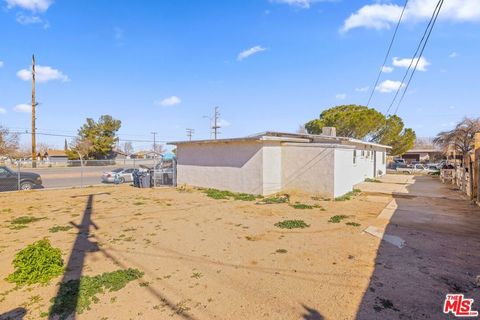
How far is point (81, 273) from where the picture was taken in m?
4.64

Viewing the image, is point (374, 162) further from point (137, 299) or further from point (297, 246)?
point (137, 299)

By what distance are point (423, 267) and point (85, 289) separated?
573cm

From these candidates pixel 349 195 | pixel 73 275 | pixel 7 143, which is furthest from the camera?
pixel 7 143

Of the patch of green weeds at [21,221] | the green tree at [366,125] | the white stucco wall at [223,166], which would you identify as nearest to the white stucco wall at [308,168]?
the white stucco wall at [223,166]

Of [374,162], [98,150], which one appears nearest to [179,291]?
[374,162]

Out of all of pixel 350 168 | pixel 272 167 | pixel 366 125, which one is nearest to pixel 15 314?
pixel 272 167

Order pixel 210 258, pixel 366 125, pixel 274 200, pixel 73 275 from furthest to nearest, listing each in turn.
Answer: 1. pixel 366 125
2. pixel 274 200
3. pixel 210 258
4. pixel 73 275

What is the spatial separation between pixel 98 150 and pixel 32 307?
148 ft

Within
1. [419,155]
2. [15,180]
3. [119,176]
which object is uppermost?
[419,155]

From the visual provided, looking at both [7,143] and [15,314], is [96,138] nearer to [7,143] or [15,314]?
[7,143]

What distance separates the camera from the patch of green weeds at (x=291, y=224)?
759 centimetres

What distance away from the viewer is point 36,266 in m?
4.46

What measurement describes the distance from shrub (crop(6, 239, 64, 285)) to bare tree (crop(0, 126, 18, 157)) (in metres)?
35.1

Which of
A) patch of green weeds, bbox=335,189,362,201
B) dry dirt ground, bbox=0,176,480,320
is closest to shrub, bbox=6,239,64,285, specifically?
dry dirt ground, bbox=0,176,480,320
